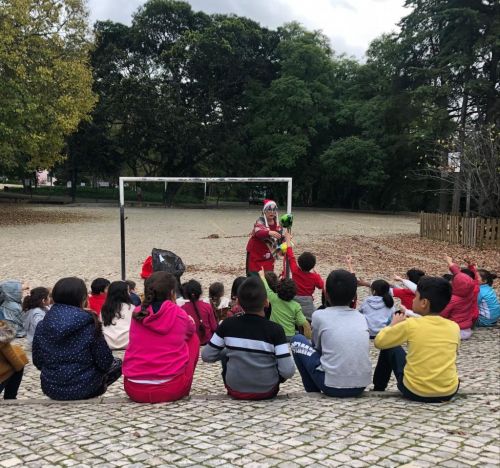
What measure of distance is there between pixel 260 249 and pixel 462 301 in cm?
282

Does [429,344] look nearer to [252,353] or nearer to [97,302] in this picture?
[252,353]

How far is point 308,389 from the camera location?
13.9ft

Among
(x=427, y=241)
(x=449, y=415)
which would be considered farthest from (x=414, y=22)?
(x=449, y=415)

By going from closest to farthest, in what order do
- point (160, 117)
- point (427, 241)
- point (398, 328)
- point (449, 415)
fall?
point (449, 415) < point (398, 328) < point (427, 241) < point (160, 117)

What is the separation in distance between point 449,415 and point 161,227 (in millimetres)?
22051

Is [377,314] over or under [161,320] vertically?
under

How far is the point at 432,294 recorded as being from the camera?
12.6ft

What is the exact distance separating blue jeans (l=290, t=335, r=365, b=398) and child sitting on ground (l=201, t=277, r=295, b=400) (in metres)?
0.24

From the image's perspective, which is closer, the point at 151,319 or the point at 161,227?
the point at 151,319

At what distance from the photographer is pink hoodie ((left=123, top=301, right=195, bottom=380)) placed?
152 inches

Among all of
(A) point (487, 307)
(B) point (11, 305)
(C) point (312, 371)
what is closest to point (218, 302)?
(B) point (11, 305)

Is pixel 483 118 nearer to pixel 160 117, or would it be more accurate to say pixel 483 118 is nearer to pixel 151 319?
pixel 160 117

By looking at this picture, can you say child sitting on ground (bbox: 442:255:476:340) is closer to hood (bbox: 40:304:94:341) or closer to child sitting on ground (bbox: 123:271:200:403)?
child sitting on ground (bbox: 123:271:200:403)

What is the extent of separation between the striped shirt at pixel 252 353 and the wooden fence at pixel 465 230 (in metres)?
16.7
